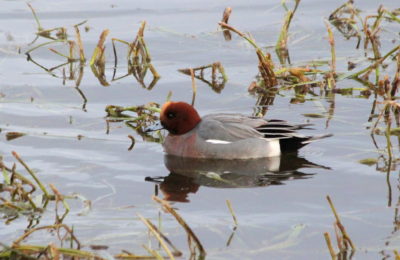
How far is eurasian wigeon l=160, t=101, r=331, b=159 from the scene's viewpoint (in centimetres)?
918

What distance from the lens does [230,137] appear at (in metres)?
9.20

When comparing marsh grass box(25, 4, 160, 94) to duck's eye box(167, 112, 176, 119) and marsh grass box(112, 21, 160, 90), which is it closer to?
marsh grass box(112, 21, 160, 90)

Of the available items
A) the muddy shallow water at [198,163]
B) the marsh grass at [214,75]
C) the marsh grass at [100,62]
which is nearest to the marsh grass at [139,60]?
the marsh grass at [100,62]

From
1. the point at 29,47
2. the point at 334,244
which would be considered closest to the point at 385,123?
the point at 334,244

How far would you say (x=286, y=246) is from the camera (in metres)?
6.72

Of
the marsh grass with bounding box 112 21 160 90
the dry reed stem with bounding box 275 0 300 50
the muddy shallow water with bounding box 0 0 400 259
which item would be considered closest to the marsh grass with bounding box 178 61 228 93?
the muddy shallow water with bounding box 0 0 400 259

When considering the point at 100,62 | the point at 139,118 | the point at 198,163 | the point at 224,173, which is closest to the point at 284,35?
the point at 100,62

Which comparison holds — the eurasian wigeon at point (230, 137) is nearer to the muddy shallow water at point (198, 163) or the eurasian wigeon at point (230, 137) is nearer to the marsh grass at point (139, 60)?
the muddy shallow water at point (198, 163)

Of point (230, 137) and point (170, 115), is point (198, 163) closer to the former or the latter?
point (230, 137)

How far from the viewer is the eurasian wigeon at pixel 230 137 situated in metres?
9.18

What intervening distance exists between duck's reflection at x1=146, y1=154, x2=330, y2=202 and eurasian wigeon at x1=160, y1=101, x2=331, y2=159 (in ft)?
0.25

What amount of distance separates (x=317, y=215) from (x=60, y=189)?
211 centimetres

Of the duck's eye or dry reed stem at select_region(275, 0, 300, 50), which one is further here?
dry reed stem at select_region(275, 0, 300, 50)

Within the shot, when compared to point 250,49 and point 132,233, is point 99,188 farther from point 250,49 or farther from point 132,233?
point 250,49
